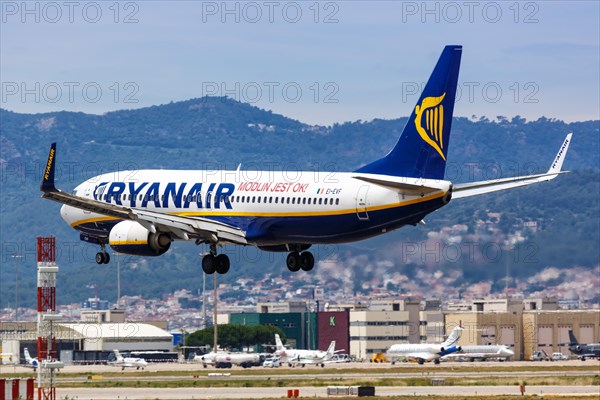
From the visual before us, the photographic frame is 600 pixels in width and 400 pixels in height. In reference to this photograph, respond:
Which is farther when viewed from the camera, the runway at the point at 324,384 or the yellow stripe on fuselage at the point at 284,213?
the runway at the point at 324,384

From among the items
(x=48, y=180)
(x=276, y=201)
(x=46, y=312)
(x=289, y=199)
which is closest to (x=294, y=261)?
(x=276, y=201)

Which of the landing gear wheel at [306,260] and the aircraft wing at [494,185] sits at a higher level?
the aircraft wing at [494,185]

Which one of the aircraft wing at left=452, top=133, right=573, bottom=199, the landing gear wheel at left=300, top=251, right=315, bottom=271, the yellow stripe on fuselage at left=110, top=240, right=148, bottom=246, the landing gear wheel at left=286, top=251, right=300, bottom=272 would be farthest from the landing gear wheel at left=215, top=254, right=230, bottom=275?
the aircraft wing at left=452, top=133, right=573, bottom=199

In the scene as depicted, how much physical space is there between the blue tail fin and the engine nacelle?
51.5 feet

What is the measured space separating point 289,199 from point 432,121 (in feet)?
33.3

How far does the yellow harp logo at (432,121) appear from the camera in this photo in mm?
75688

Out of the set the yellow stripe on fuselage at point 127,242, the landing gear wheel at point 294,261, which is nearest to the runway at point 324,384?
the landing gear wheel at point 294,261

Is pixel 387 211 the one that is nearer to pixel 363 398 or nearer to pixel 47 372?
pixel 363 398

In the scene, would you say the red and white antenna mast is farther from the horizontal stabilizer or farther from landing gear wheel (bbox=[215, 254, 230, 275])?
the horizontal stabilizer

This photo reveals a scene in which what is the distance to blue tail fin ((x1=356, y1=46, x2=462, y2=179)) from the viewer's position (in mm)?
75562

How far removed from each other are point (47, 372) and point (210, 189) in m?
28.9

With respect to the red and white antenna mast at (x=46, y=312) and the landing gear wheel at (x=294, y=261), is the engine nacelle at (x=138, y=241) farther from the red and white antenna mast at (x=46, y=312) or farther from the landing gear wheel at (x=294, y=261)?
the red and white antenna mast at (x=46, y=312)

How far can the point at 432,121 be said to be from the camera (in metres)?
75.9

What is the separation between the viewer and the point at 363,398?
104m
